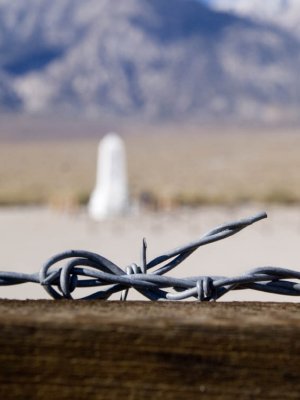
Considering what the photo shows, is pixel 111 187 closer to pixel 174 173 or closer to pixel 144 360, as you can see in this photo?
pixel 144 360

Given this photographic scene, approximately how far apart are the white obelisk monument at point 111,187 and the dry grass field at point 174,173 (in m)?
0.93

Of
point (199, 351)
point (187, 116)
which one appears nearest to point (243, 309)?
point (199, 351)

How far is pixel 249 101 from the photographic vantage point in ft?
612

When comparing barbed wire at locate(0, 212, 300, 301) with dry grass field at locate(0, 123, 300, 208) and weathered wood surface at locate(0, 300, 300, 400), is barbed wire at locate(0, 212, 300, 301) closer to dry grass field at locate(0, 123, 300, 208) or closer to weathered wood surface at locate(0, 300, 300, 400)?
weathered wood surface at locate(0, 300, 300, 400)

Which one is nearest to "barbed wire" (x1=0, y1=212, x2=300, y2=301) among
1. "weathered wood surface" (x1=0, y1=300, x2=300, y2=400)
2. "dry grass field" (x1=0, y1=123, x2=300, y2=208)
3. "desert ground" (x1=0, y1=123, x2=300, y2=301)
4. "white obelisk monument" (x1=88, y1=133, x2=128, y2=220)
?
"weathered wood surface" (x1=0, y1=300, x2=300, y2=400)

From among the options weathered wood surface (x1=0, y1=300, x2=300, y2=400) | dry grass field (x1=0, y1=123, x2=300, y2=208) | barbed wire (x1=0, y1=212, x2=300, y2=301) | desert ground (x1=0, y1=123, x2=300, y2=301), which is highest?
dry grass field (x1=0, y1=123, x2=300, y2=208)

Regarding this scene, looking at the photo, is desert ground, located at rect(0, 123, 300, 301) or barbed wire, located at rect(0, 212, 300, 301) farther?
desert ground, located at rect(0, 123, 300, 301)

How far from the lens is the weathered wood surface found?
110 cm

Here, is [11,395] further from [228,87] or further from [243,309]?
[228,87]

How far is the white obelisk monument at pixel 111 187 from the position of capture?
18734 millimetres

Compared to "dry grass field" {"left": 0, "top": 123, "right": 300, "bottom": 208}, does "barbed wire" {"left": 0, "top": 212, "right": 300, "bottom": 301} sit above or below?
below

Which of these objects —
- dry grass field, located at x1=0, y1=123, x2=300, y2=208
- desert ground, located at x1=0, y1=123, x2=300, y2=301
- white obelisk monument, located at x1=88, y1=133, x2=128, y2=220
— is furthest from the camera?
dry grass field, located at x1=0, y1=123, x2=300, y2=208

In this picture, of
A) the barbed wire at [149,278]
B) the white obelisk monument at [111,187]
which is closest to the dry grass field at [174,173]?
the white obelisk monument at [111,187]

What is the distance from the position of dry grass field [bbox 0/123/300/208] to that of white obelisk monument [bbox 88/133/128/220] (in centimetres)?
93
